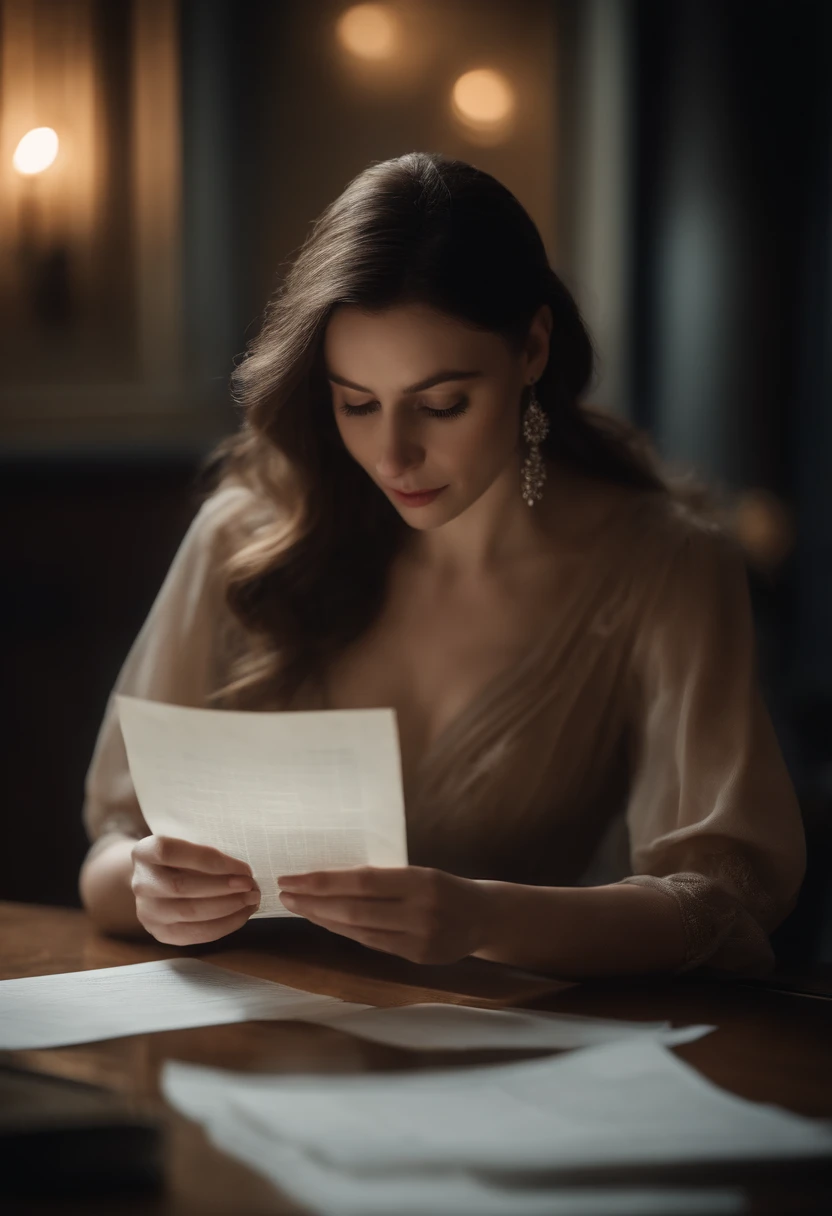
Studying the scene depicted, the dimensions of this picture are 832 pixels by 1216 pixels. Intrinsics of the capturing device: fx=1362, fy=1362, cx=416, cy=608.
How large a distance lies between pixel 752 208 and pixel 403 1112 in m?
3.65

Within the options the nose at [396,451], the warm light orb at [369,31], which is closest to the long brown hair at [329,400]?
the nose at [396,451]

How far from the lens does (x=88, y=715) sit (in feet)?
9.04

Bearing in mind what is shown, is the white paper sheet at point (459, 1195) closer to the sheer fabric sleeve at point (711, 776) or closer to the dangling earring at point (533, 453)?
the sheer fabric sleeve at point (711, 776)

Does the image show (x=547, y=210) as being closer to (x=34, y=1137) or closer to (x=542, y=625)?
(x=542, y=625)

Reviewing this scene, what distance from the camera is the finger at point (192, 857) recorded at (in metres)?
1.21

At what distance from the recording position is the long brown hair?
1415 mm

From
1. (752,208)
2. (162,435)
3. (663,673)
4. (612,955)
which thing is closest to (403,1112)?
(612,955)

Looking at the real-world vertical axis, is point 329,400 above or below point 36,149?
below

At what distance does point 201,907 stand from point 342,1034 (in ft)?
0.75

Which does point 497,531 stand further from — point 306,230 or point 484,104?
point 484,104

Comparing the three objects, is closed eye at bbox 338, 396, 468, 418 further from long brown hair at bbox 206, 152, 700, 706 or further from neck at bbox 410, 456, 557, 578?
neck at bbox 410, 456, 557, 578

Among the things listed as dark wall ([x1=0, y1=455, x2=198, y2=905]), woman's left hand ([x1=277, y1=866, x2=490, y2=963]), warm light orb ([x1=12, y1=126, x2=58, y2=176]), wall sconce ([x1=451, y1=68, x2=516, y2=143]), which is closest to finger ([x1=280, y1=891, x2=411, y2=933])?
woman's left hand ([x1=277, y1=866, x2=490, y2=963])

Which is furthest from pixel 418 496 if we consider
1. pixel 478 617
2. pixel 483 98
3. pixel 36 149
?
pixel 483 98

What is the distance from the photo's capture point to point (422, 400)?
141 centimetres
